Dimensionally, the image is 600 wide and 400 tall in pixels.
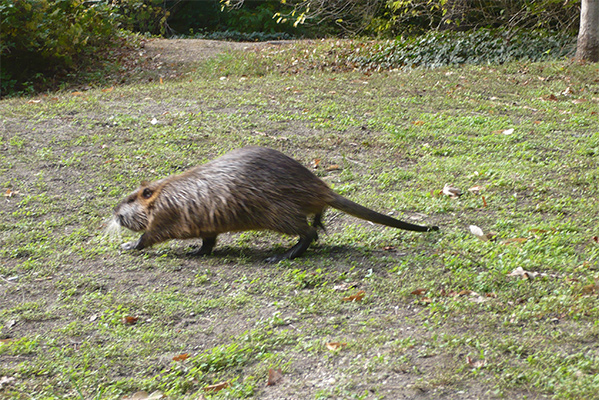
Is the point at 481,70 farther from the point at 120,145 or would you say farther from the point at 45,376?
the point at 45,376

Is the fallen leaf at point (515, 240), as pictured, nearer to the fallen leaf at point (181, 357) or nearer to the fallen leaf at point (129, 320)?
the fallen leaf at point (181, 357)

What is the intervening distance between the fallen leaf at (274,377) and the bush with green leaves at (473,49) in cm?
891

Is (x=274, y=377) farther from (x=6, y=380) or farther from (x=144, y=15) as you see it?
(x=144, y=15)

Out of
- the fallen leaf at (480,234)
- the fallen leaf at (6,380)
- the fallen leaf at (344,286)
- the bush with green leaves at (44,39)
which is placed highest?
the bush with green leaves at (44,39)

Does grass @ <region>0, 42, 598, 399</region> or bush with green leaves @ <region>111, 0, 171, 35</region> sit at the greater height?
bush with green leaves @ <region>111, 0, 171, 35</region>

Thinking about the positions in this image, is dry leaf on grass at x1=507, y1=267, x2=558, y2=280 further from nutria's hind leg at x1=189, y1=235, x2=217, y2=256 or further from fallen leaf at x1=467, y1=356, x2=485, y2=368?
nutria's hind leg at x1=189, y1=235, x2=217, y2=256

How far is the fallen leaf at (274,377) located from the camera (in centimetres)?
302

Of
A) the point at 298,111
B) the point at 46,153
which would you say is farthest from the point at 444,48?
the point at 46,153

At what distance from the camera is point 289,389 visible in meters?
2.95

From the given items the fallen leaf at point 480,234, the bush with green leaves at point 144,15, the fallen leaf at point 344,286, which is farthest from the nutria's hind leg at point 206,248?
the bush with green leaves at point 144,15

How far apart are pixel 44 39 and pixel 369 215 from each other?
8.65 meters

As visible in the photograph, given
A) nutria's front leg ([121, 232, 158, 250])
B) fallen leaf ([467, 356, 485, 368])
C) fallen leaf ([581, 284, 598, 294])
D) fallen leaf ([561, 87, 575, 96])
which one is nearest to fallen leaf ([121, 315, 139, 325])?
nutria's front leg ([121, 232, 158, 250])

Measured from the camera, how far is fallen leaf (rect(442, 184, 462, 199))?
17.4 feet

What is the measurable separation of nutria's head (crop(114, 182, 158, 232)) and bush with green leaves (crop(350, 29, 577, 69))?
296 inches
